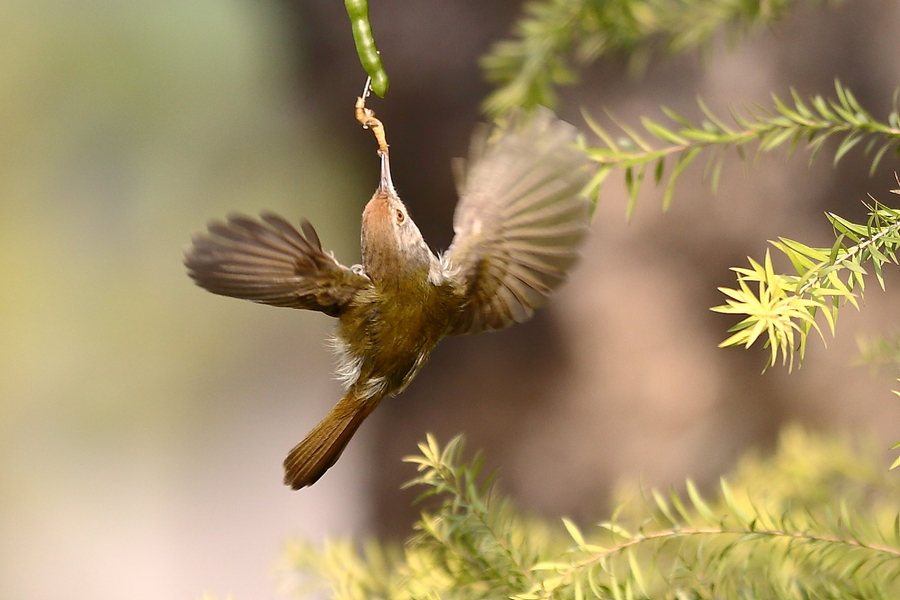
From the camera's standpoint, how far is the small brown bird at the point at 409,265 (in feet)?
1.13

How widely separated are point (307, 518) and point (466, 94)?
77 centimetres

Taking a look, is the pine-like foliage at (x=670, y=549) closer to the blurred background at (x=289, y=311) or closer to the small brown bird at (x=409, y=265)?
the small brown bird at (x=409, y=265)

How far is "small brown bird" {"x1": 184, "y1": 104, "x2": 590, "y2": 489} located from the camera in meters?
0.34

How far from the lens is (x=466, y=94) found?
3.54 feet

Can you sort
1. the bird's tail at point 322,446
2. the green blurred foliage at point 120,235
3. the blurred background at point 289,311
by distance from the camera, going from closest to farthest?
the bird's tail at point 322,446, the blurred background at point 289,311, the green blurred foliage at point 120,235

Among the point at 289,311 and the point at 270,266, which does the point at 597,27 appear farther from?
the point at 289,311

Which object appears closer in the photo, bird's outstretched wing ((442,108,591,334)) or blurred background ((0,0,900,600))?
bird's outstretched wing ((442,108,591,334))

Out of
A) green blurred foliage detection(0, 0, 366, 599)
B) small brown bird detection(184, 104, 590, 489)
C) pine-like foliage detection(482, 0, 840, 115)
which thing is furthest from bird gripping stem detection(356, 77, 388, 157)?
green blurred foliage detection(0, 0, 366, 599)

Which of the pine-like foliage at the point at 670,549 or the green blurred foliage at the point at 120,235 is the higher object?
the green blurred foliage at the point at 120,235

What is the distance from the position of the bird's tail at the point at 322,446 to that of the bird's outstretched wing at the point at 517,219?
9 centimetres

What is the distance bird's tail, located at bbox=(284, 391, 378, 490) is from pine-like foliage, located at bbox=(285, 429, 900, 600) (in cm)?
5

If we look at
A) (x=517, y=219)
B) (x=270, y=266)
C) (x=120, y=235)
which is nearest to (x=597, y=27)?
(x=517, y=219)

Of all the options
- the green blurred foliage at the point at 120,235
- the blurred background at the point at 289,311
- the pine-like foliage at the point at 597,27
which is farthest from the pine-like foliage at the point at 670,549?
the green blurred foliage at the point at 120,235

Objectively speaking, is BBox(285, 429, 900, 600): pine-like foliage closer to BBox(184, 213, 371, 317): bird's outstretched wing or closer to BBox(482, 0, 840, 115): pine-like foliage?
BBox(184, 213, 371, 317): bird's outstretched wing
